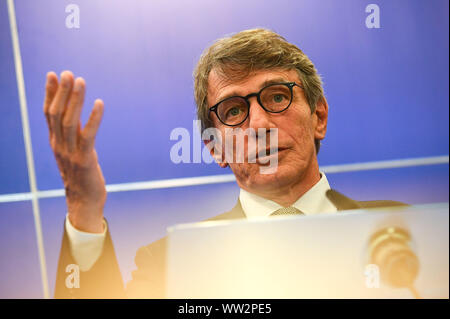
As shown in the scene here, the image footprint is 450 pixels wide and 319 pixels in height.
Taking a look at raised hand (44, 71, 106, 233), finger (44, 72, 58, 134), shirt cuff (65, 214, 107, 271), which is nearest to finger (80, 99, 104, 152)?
raised hand (44, 71, 106, 233)

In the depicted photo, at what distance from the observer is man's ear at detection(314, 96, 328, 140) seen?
1578 millimetres

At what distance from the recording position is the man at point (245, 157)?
1357mm

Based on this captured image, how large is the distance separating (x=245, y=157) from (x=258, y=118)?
6.3 inches

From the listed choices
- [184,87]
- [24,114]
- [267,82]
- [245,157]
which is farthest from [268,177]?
[24,114]

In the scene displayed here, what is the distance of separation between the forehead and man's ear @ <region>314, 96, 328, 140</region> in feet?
0.49

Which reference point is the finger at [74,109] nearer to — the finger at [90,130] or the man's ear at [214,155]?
the finger at [90,130]

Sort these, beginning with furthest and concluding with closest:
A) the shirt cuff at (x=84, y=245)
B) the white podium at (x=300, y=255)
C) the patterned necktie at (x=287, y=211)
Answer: the patterned necktie at (x=287, y=211) < the shirt cuff at (x=84, y=245) < the white podium at (x=300, y=255)

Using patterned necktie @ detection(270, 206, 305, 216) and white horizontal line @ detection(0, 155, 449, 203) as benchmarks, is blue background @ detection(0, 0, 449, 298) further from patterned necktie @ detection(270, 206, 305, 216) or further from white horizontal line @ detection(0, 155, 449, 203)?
patterned necktie @ detection(270, 206, 305, 216)

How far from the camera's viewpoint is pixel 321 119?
1609 millimetres

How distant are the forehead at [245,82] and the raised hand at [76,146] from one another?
46cm

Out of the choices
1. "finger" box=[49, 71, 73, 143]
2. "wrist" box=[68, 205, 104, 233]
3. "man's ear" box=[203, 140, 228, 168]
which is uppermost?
"finger" box=[49, 71, 73, 143]

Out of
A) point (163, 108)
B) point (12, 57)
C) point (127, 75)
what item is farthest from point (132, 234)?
point (12, 57)

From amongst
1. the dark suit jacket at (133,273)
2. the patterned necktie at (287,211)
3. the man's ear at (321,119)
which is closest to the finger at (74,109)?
the dark suit jacket at (133,273)
